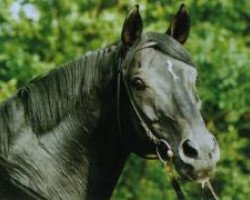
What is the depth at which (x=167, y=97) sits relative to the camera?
5.00 meters

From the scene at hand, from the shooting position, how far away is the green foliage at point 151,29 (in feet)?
43.9

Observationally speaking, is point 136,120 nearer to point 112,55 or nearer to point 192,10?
point 112,55

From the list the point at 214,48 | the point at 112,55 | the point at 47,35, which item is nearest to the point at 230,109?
the point at 214,48

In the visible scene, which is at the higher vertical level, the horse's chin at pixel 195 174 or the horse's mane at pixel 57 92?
the horse's mane at pixel 57 92

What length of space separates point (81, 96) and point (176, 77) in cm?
58

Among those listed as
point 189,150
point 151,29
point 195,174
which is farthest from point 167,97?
point 151,29

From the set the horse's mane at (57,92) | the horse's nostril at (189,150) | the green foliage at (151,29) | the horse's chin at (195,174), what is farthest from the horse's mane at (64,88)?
the green foliage at (151,29)

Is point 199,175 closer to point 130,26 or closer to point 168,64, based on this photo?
point 168,64

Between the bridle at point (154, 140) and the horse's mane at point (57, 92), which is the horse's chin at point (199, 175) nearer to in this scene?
the bridle at point (154, 140)

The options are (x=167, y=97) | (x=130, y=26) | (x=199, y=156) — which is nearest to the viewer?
(x=199, y=156)

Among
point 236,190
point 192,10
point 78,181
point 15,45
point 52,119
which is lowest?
point 236,190

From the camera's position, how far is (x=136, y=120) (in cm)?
509

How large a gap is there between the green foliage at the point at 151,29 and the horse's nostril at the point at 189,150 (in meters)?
7.61

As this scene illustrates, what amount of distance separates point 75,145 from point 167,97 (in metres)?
0.61
